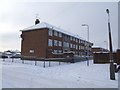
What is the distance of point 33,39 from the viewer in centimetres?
4591

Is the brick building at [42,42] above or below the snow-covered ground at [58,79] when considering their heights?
above

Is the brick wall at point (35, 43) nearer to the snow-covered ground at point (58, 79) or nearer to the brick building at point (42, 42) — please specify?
the brick building at point (42, 42)

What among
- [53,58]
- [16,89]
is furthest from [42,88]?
[53,58]

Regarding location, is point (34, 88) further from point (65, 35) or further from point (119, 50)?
point (65, 35)

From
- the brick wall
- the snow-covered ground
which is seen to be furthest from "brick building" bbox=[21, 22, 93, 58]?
the snow-covered ground

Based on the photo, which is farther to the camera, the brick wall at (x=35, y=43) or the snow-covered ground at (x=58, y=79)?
the brick wall at (x=35, y=43)

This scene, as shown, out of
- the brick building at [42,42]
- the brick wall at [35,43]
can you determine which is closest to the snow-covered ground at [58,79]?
the brick building at [42,42]

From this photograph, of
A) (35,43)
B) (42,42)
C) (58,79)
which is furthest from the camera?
(35,43)

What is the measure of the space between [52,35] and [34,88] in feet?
120

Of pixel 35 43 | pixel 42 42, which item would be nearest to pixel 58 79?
pixel 42 42

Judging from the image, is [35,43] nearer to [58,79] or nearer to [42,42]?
[42,42]

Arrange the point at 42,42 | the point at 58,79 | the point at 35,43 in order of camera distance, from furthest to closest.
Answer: the point at 35,43 → the point at 42,42 → the point at 58,79

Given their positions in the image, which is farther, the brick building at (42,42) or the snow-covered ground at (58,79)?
the brick building at (42,42)

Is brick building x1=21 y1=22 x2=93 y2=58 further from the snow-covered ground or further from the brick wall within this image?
the snow-covered ground
